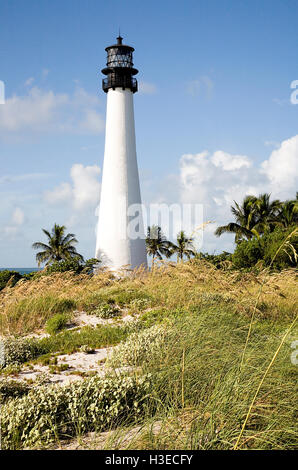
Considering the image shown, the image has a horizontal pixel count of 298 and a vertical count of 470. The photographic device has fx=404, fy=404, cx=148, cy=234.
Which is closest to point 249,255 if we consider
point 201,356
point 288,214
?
point 288,214

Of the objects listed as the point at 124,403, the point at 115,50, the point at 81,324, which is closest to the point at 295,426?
the point at 124,403

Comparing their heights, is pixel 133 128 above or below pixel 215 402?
above

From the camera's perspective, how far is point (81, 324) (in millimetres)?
11234

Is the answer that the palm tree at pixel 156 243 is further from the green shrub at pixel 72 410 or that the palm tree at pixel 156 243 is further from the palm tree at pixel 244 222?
the green shrub at pixel 72 410

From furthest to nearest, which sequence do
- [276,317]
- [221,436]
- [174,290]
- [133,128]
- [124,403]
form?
[133,128] < [174,290] < [276,317] < [124,403] < [221,436]

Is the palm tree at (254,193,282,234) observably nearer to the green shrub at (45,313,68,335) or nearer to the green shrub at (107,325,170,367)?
the green shrub at (45,313,68,335)

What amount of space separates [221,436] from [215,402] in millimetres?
491

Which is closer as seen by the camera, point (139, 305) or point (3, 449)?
point (3, 449)

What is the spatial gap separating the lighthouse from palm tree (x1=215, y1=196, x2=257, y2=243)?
1401 cm

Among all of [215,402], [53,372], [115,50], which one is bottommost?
[53,372]

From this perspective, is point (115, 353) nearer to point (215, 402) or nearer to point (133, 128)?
point (215, 402)

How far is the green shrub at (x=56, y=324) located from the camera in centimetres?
1048

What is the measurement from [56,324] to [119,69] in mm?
20420

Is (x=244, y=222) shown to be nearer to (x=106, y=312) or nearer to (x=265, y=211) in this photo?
(x=265, y=211)
